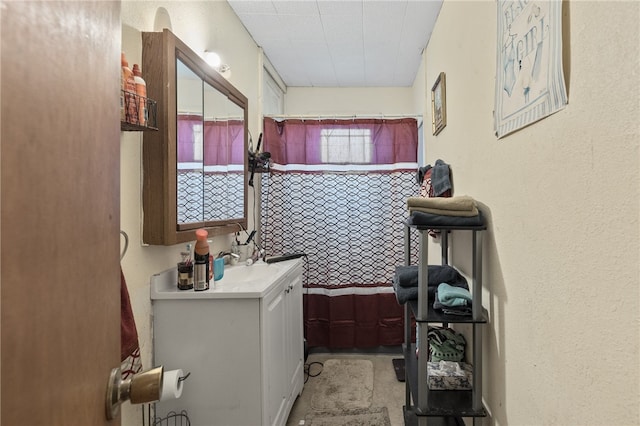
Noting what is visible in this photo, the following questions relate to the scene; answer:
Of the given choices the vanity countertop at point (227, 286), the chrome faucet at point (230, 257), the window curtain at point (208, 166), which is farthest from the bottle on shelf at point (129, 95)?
the chrome faucet at point (230, 257)

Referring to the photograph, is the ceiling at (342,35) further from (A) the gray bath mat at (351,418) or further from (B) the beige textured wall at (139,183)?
(A) the gray bath mat at (351,418)

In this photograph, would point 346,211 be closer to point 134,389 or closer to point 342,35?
point 342,35

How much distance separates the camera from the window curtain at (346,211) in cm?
263

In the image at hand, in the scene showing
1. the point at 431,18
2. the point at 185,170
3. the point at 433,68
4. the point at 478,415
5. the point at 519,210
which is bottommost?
the point at 478,415

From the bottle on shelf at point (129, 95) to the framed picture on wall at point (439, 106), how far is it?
1.59m

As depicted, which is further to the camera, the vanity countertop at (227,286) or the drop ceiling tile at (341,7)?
the drop ceiling tile at (341,7)

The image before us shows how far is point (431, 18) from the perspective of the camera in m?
2.18

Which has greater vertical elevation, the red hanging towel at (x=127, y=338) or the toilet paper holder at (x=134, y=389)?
the toilet paper holder at (x=134, y=389)

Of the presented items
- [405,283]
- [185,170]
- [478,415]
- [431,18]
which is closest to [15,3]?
[185,170]

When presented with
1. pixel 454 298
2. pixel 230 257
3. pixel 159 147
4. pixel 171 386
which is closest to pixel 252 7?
pixel 159 147

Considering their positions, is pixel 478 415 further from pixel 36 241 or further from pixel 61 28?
pixel 61 28

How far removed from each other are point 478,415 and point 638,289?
0.91 metres

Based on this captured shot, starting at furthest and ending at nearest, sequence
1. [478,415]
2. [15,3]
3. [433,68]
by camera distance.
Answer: [433,68] → [478,415] → [15,3]

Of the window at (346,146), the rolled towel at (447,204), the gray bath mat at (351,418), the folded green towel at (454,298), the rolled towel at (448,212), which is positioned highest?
the window at (346,146)
